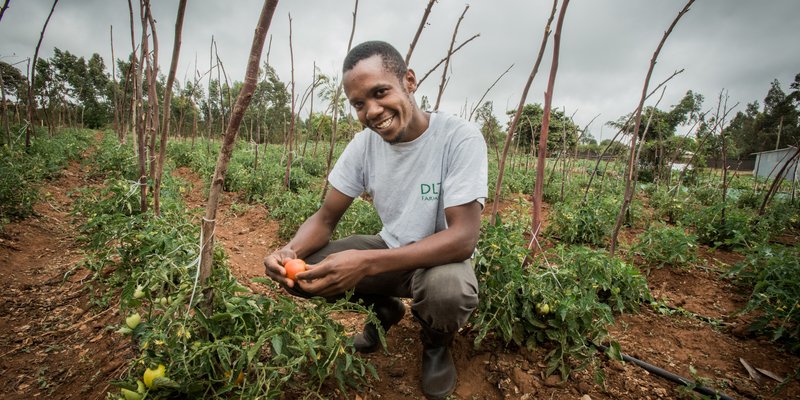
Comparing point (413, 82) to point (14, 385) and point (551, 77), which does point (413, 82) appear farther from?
point (14, 385)

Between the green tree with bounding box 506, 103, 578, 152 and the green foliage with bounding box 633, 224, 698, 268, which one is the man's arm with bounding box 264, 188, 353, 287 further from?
the green tree with bounding box 506, 103, 578, 152

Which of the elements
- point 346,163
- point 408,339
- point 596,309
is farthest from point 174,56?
point 596,309

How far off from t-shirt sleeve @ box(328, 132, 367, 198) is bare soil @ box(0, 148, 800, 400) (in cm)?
94

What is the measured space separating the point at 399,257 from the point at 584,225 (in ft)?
12.0

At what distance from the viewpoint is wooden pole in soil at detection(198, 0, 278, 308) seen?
1097 millimetres

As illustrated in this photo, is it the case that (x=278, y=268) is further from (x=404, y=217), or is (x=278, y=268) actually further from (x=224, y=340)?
(x=404, y=217)

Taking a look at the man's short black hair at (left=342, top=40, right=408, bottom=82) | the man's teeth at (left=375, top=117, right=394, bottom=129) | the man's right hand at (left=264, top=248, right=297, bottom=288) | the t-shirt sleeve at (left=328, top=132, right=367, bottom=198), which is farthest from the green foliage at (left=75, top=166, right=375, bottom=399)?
the man's short black hair at (left=342, top=40, right=408, bottom=82)

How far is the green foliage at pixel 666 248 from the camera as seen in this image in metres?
3.14

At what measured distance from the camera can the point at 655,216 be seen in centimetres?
561

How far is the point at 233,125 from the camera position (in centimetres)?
116

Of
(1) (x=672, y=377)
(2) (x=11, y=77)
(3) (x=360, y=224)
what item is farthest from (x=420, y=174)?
(2) (x=11, y=77)

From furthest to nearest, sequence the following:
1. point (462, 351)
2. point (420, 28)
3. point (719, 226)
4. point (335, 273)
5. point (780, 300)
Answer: point (719, 226), point (420, 28), point (780, 300), point (462, 351), point (335, 273)

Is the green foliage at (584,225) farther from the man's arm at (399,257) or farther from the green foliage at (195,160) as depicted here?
the green foliage at (195,160)

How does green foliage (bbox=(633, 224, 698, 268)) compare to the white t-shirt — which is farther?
green foliage (bbox=(633, 224, 698, 268))
